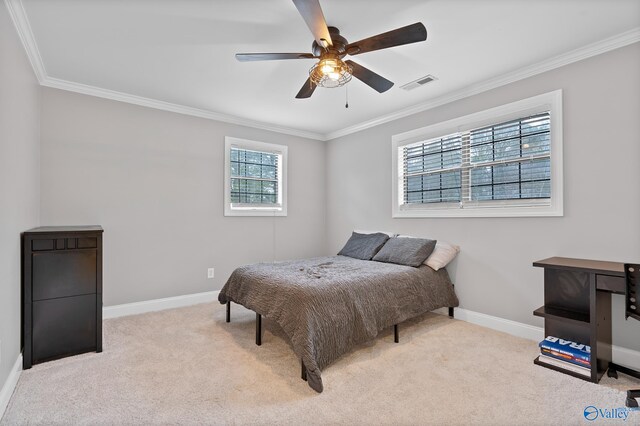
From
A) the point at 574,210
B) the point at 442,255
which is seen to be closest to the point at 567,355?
the point at 574,210

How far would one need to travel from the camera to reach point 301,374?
7.40ft

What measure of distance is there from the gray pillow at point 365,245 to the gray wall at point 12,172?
314 cm

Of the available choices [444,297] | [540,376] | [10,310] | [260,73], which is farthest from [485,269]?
[10,310]

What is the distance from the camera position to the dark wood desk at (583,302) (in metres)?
2.18

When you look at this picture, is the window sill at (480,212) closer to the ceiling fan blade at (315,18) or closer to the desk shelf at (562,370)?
the desk shelf at (562,370)

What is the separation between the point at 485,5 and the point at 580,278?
2.23 metres

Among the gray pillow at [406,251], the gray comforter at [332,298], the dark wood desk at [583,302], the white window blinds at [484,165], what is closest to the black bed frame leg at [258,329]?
the gray comforter at [332,298]

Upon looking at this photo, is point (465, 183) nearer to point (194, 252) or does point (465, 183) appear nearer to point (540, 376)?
point (540, 376)

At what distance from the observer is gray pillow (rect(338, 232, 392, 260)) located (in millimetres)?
3859

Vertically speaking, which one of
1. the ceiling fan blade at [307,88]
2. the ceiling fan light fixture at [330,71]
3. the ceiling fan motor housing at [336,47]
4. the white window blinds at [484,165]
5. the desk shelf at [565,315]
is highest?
the ceiling fan motor housing at [336,47]

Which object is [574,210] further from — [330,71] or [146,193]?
[146,193]

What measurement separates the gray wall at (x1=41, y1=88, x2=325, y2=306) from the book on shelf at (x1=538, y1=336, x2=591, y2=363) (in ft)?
11.4

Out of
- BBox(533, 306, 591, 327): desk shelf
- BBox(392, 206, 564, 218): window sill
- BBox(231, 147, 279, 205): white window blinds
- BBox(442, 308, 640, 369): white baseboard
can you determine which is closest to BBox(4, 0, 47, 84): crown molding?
BBox(231, 147, 279, 205): white window blinds

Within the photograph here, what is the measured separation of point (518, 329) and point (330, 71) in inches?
114
